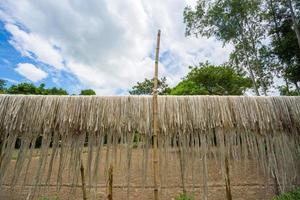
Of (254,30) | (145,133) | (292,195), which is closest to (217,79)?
(254,30)

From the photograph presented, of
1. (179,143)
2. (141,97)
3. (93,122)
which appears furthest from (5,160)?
(179,143)

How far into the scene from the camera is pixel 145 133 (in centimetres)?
395

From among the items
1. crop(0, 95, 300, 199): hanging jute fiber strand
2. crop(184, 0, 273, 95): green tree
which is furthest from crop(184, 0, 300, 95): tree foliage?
crop(0, 95, 300, 199): hanging jute fiber strand

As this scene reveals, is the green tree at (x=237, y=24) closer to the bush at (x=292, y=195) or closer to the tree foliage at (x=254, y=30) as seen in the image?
the tree foliage at (x=254, y=30)

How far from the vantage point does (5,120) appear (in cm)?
384

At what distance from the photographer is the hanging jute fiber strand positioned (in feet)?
12.8

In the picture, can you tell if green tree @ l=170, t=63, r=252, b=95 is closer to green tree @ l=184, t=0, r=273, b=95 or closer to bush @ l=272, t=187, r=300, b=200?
green tree @ l=184, t=0, r=273, b=95

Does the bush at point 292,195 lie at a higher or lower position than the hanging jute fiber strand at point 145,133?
lower

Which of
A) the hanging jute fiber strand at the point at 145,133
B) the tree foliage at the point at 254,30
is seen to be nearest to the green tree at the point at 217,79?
the tree foliage at the point at 254,30

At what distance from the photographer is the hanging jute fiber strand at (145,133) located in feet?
12.8

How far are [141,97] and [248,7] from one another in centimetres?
931

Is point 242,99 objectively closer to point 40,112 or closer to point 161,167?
point 161,167

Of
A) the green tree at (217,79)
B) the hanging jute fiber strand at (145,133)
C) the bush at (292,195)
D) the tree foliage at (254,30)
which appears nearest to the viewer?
the hanging jute fiber strand at (145,133)

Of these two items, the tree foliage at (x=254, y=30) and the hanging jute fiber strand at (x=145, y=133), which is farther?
the tree foliage at (x=254, y=30)
